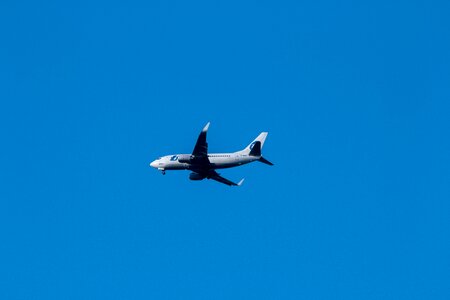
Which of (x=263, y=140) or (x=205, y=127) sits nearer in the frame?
(x=205, y=127)

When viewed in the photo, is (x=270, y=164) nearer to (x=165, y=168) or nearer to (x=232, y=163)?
(x=232, y=163)

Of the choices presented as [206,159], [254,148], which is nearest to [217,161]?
[206,159]

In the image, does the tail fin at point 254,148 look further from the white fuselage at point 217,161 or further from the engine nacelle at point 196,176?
the engine nacelle at point 196,176

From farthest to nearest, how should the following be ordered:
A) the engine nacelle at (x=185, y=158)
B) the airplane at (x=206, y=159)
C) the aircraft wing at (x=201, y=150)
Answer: the engine nacelle at (x=185, y=158) → the airplane at (x=206, y=159) → the aircraft wing at (x=201, y=150)

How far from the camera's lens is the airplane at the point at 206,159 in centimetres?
12138

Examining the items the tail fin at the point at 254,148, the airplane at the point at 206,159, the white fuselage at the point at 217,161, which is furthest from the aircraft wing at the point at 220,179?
the tail fin at the point at 254,148

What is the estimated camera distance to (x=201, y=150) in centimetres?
12106

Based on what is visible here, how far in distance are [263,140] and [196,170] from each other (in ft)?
34.4

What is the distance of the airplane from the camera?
121 m

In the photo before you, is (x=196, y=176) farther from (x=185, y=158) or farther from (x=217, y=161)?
(x=217, y=161)

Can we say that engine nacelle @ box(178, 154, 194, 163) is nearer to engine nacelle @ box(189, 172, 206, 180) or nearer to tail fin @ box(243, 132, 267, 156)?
engine nacelle @ box(189, 172, 206, 180)

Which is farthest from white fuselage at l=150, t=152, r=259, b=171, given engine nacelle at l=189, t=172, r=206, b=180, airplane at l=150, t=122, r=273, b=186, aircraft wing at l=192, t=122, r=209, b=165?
engine nacelle at l=189, t=172, r=206, b=180

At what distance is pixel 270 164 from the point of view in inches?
4801

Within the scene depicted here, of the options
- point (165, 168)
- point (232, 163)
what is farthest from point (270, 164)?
point (165, 168)
